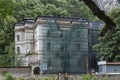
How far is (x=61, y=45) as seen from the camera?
47.7m

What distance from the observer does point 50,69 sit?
46844 millimetres

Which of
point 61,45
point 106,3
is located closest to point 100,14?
point 106,3

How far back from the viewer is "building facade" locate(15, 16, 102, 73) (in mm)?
47125

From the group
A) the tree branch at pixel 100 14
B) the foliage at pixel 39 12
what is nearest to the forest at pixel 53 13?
the foliage at pixel 39 12

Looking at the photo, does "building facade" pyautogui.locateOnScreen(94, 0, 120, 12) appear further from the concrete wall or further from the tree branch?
the concrete wall

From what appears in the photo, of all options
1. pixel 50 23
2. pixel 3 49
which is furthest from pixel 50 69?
pixel 3 49

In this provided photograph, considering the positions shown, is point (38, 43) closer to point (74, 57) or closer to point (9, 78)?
point (74, 57)

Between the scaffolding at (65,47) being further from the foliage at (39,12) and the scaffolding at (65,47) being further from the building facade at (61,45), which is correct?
the foliage at (39,12)

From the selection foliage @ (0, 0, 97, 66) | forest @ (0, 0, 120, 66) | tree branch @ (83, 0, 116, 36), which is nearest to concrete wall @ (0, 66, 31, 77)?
forest @ (0, 0, 120, 66)

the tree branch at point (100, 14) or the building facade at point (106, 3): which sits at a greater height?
the building facade at point (106, 3)

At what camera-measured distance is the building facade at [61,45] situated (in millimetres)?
47125

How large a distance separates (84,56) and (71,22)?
177 inches

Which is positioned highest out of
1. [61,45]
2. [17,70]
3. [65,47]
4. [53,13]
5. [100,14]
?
[53,13]

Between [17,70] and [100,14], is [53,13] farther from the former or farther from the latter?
[100,14]
